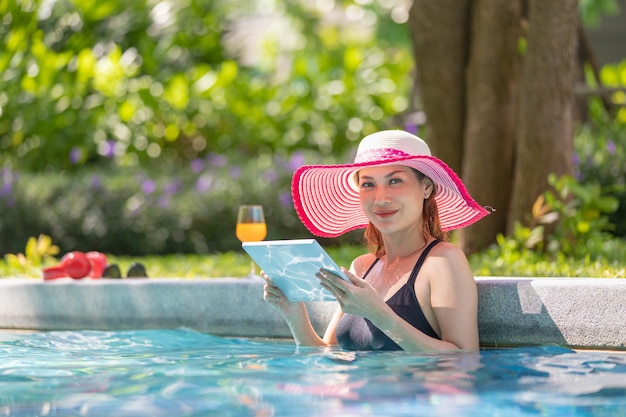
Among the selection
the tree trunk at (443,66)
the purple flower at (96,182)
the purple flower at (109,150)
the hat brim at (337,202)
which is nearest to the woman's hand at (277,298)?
the hat brim at (337,202)

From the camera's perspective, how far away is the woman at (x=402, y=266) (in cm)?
431

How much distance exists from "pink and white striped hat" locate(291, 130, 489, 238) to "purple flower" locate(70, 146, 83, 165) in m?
8.73

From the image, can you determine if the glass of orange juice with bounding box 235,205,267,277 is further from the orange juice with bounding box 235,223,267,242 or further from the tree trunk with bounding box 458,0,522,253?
the tree trunk with bounding box 458,0,522,253

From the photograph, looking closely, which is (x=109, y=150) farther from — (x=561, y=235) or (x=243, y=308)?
(x=243, y=308)

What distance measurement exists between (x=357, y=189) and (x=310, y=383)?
1.33m

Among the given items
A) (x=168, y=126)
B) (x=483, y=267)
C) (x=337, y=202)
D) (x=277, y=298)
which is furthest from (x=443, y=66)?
(x=168, y=126)

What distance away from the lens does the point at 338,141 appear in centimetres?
1398

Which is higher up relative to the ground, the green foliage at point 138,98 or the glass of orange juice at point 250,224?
the green foliage at point 138,98

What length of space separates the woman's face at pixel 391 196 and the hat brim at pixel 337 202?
14 cm

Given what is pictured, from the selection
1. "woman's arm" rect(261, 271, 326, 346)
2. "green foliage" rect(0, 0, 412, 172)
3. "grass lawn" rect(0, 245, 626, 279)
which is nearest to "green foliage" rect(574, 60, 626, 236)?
"grass lawn" rect(0, 245, 626, 279)

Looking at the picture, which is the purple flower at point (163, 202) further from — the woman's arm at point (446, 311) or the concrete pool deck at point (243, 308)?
the woman's arm at point (446, 311)

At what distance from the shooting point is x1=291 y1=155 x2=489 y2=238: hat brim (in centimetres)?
480

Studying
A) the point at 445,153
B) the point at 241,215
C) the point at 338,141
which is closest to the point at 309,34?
the point at 338,141

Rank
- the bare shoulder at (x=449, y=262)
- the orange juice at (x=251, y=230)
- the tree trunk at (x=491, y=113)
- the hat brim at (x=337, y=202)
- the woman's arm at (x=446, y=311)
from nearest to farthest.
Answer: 1. the woman's arm at (x=446, y=311)
2. the bare shoulder at (x=449, y=262)
3. the hat brim at (x=337, y=202)
4. the orange juice at (x=251, y=230)
5. the tree trunk at (x=491, y=113)
